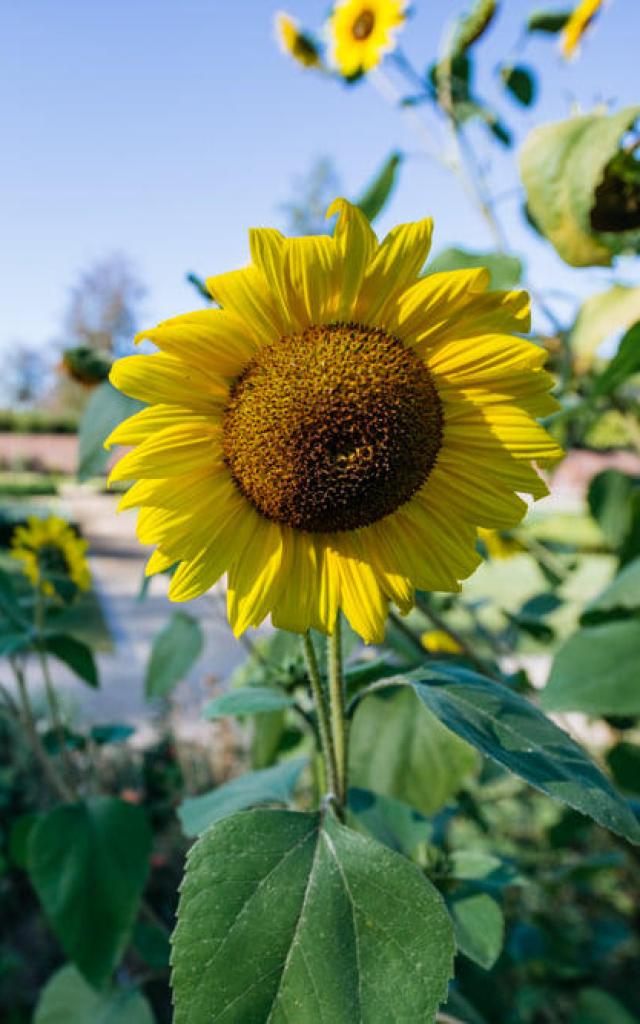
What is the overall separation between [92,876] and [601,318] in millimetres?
986

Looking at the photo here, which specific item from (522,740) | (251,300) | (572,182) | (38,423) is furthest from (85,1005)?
(38,423)

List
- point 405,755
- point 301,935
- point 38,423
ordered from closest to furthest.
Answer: point 301,935 → point 405,755 → point 38,423

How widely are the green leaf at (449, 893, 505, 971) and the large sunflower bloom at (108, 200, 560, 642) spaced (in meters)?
0.38

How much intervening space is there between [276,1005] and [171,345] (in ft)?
1.46

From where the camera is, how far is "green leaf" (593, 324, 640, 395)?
2.29ft

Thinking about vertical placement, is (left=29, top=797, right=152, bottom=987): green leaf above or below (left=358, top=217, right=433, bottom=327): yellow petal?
below

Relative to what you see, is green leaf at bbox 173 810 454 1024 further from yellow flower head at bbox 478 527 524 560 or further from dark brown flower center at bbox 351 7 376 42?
dark brown flower center at bbox 351 7 376 42

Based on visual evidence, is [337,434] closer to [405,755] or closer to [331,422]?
[331,422]

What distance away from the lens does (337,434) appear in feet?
1.94

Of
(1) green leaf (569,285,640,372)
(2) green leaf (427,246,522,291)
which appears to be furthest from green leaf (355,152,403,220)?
(1) green leaf (569,285,640,372)

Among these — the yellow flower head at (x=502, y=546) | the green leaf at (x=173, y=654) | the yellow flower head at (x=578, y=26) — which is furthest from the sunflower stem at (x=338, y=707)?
the yellow flower head at (x=578, y=26)

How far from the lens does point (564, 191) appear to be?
32.1 inches

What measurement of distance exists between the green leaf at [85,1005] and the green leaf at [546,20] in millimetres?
1626

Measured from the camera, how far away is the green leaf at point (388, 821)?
0.86 meters
